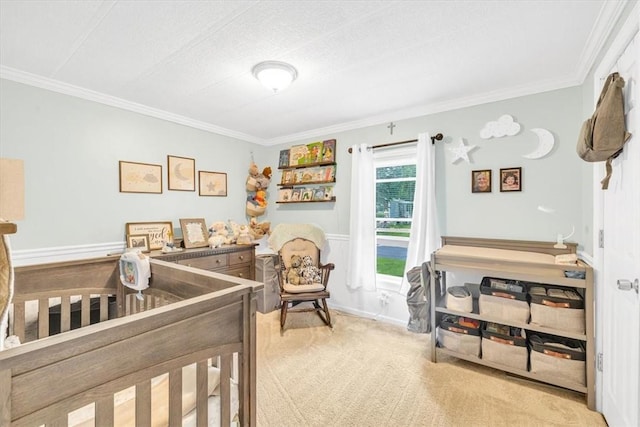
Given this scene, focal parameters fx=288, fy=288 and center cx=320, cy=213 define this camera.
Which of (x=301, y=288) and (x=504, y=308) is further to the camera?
(x=301, y=288)

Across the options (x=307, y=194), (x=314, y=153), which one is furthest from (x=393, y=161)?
(x=307, y=194)

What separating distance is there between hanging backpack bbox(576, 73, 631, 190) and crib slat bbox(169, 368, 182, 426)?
7.00ft

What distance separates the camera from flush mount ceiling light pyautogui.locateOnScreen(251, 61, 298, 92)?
81.1 inches

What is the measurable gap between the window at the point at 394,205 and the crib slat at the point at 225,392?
2.45m

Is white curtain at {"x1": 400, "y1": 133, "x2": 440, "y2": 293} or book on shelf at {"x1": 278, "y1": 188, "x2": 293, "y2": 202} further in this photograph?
book on shelf at {"x1": 278, "y1": 188, "x2": 293, "y2": 202}

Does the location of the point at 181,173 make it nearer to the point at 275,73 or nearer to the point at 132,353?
the point at 275,73

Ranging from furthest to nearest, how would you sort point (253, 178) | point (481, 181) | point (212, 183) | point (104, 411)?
1. point (253, 178)
2. point (212, 183)
3. point (481, 181)
4. point (104, 411)

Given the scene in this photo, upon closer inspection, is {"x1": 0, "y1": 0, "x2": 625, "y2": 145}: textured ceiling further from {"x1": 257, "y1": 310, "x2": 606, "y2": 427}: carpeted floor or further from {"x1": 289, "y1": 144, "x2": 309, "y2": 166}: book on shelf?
{"x1": 257, "y1": 310, "x2": 606, "y2": 427}: carpeted floor

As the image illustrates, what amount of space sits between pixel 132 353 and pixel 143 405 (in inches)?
6.4

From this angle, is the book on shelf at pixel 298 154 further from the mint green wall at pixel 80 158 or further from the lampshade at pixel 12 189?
the lampshade at pixel 12 189

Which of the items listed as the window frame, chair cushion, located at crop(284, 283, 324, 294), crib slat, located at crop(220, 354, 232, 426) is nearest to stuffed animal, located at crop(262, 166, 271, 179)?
the window frame

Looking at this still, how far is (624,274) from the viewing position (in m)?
1.43

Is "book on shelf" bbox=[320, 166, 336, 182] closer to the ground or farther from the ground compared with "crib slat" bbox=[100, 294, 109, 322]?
farther from the ground

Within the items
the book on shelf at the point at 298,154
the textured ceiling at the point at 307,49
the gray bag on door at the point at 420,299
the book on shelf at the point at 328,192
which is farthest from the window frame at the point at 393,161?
the book on shelf at the point at 298,154
